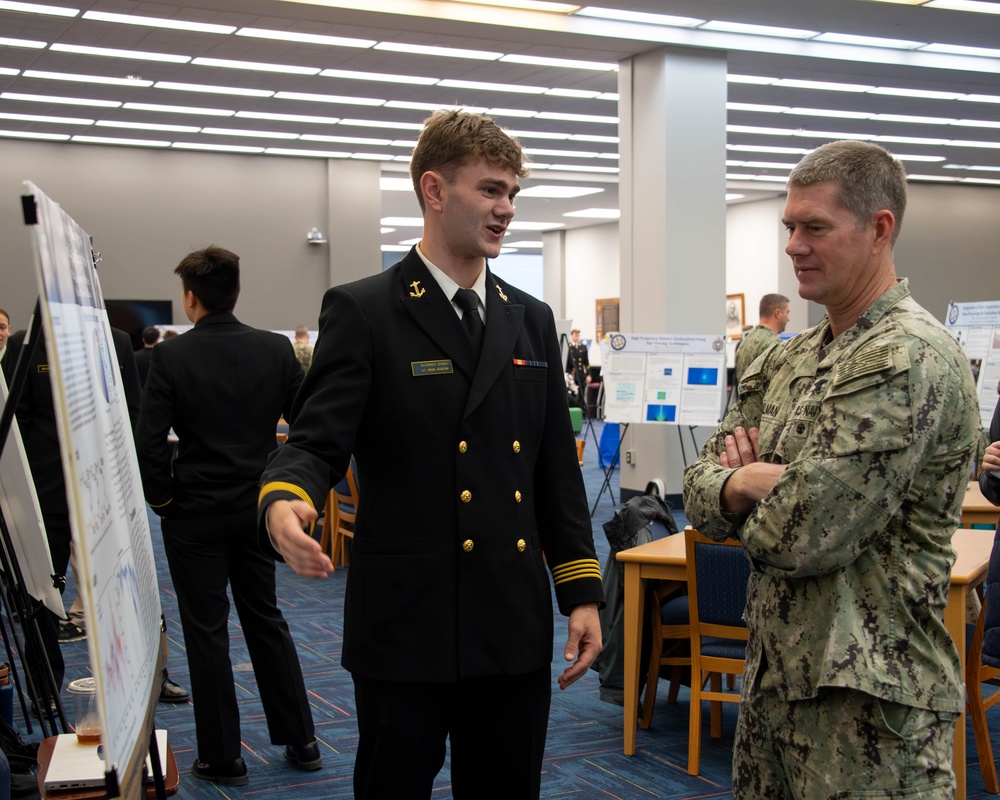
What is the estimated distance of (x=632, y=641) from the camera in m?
3.88

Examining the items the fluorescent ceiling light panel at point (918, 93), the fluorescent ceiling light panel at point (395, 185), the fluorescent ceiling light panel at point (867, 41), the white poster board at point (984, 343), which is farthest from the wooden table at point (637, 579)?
the fluorescent ceiling light panel at point (395, 185)

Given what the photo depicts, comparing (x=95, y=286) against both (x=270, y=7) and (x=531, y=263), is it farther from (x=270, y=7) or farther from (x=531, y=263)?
(x=531, y=263)

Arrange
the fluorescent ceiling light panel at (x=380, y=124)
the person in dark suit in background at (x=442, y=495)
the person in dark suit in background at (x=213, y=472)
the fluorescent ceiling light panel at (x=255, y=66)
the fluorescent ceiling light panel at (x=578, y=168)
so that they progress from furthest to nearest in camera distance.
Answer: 1. the fluorescent ceiling light panel at (x=578, y=168)
2. the fluorescent ceiling light panel at (x=380, y=124)
3. the fluorescent ceiling light panel at (x=255, y=66)
4. the person in dark suit in background at (x=213, y=472)
5. the person in dark suit in background at (x=442, y=495)

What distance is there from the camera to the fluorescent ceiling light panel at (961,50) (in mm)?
9805

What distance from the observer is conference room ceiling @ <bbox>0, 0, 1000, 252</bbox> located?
8.52 m

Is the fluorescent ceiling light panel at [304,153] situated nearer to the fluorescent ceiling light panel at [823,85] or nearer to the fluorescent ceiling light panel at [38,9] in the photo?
the fluorescent ceiling light panel at [38,9]

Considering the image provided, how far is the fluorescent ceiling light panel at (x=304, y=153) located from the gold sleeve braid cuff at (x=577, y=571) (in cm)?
1349

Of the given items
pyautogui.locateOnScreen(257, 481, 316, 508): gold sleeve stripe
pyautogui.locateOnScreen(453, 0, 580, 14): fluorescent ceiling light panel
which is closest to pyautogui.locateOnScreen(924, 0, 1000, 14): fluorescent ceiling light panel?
pyautogui.locateOnScreen(453, 0, 580, 14): fluorescent ceiling light panel

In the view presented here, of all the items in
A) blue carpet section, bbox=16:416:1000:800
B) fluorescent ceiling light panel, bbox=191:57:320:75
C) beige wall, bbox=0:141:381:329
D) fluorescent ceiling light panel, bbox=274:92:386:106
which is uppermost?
fluorescent ceiling light panel, bbox=274:92:386:106

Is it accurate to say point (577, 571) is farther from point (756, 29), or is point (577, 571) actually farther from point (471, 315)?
point (756, 29)

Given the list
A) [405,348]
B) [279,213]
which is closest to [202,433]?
[405,348]

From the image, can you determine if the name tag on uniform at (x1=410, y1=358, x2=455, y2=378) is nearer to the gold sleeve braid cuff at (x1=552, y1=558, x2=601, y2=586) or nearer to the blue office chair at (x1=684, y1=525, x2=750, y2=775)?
the gold sleeve braid cuff at (x1=552, y1=558, x2=601, y2=586)

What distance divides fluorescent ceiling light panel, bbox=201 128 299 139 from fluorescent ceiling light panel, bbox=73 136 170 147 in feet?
3.36

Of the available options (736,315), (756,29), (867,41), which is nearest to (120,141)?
(756,29)
